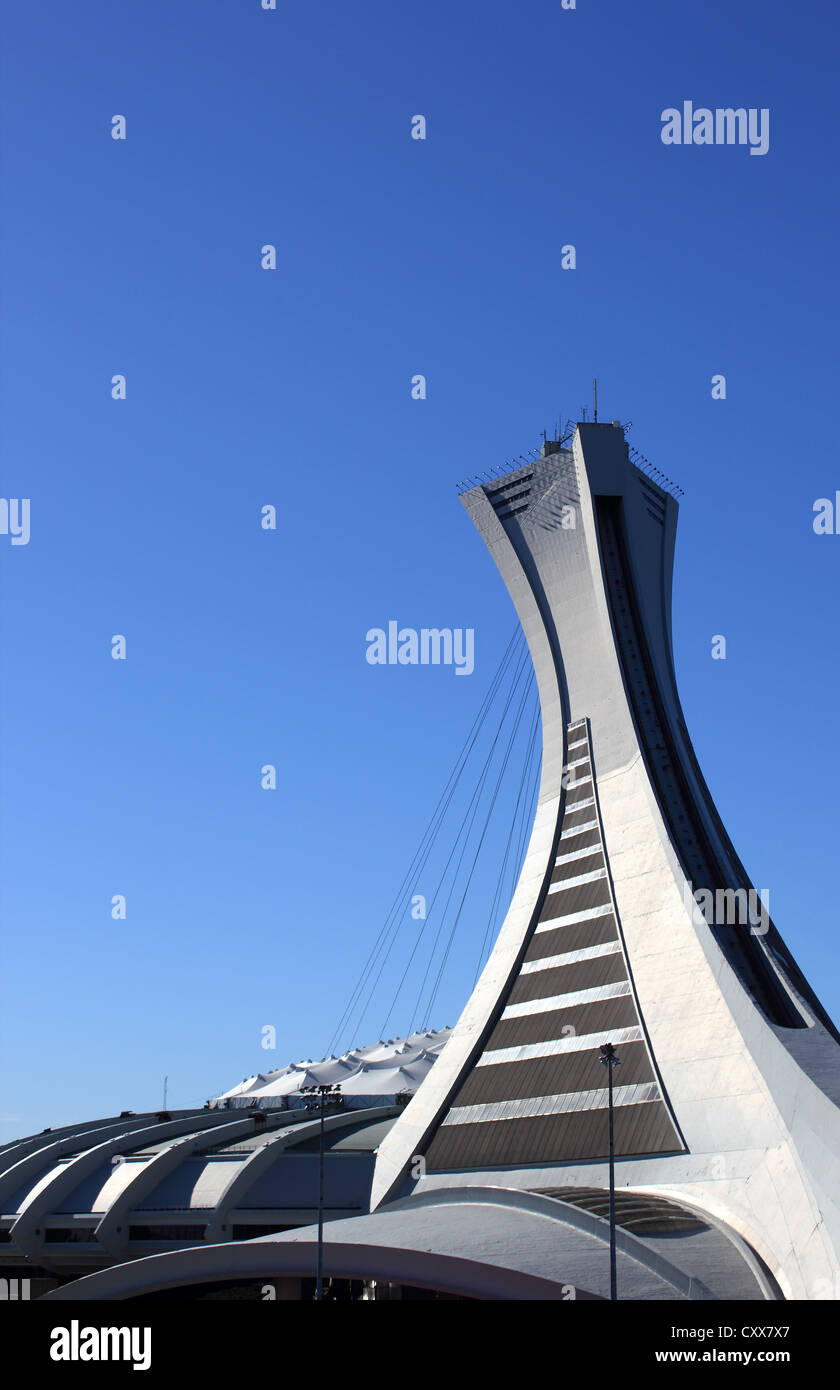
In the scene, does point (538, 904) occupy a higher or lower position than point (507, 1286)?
higher

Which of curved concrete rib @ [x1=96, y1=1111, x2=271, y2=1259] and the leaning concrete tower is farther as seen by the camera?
curved concrete rib @ [x1=96, y1=1111, x2=271, y2=1259]

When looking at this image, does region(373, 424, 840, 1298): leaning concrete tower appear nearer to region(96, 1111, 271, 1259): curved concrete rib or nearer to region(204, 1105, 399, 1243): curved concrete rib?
region(204, 1105, 399, 1243): curved concrete rib

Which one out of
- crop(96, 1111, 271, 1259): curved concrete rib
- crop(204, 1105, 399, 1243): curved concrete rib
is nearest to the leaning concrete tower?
crop(204, 1105, 399, 1243): curved concrete rib

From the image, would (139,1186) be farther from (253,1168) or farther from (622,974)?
(622,974)

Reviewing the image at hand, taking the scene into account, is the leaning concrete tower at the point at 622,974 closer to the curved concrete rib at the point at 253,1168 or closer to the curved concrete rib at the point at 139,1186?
the curved concrete rib at the point at 253,1168

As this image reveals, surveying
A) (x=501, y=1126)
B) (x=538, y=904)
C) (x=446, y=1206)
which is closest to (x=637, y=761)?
(x=538, y=904)

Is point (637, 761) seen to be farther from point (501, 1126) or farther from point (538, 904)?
point (501, 1126)

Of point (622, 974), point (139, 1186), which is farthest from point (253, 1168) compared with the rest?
point (622, 974)
